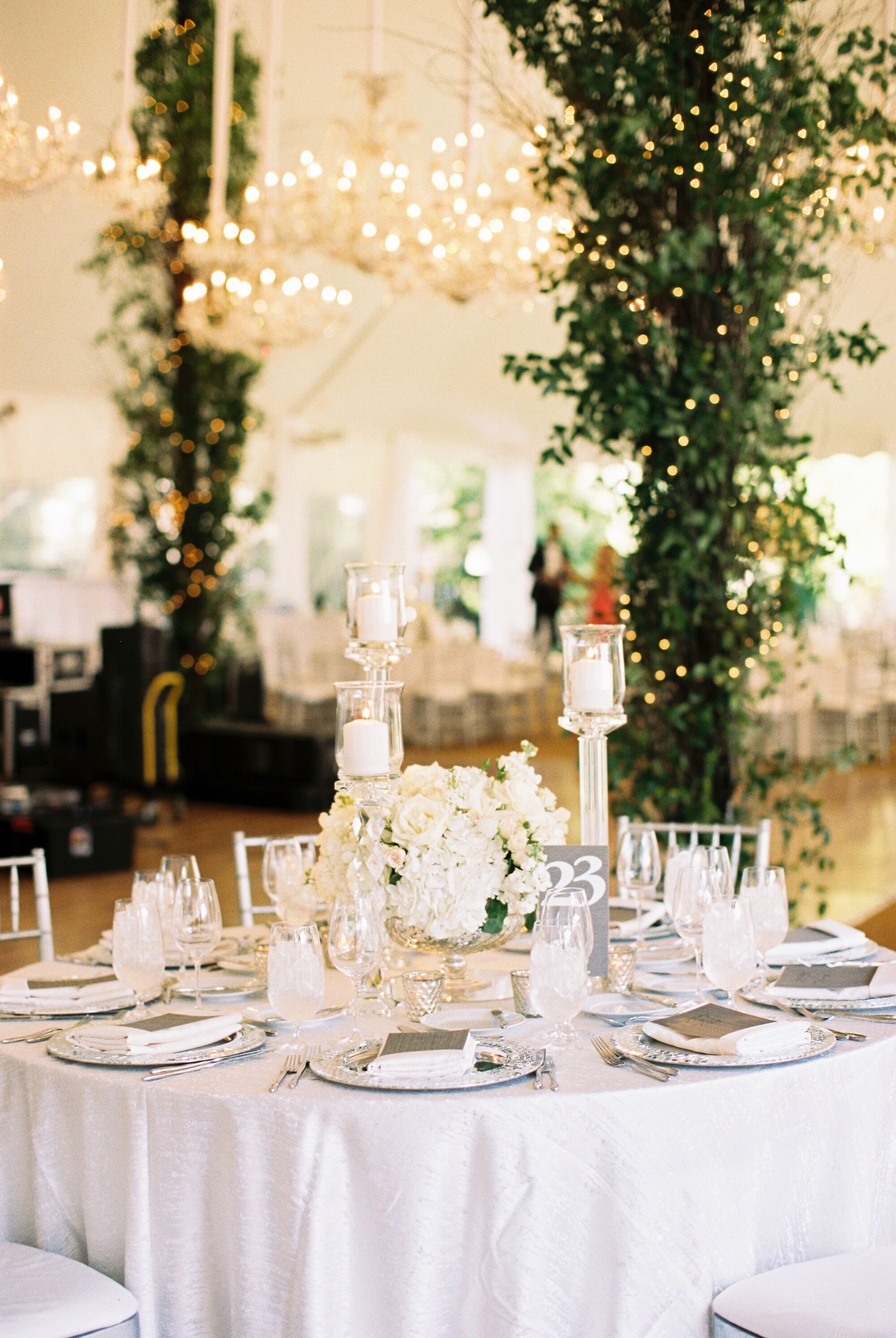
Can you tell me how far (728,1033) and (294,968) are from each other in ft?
2.17

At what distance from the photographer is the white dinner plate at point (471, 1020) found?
2238 millimetres

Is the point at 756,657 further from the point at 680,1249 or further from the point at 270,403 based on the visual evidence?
the point at 270,403

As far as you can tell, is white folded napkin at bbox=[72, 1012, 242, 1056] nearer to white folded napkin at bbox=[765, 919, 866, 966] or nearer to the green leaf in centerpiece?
the green leaf in centerpiece

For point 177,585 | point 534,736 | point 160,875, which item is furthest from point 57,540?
point 160,875

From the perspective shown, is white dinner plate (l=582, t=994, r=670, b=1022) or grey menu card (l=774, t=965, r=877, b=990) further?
grey menu card (l=774, t=965, r=877, b=990)

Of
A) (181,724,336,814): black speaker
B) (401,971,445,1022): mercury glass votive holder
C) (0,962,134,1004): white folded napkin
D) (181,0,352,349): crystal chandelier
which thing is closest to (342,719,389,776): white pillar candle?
(401,971,445,1022): mercury glass votive holder

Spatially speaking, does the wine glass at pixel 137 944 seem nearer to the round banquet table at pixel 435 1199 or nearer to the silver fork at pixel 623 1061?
the round banquet table at pixel 435 1199

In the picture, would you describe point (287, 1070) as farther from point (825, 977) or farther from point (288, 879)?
point (825, 977)

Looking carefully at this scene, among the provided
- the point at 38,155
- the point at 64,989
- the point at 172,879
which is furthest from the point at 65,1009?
the point at 38,155

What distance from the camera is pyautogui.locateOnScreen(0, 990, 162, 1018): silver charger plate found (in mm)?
2365

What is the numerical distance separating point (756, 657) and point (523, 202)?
4044 millimetres

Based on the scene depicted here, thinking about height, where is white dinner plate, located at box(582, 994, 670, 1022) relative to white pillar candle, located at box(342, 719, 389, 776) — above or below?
below

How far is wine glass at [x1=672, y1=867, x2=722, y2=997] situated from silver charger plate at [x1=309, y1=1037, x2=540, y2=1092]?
41 cm

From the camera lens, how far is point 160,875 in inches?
96.0
